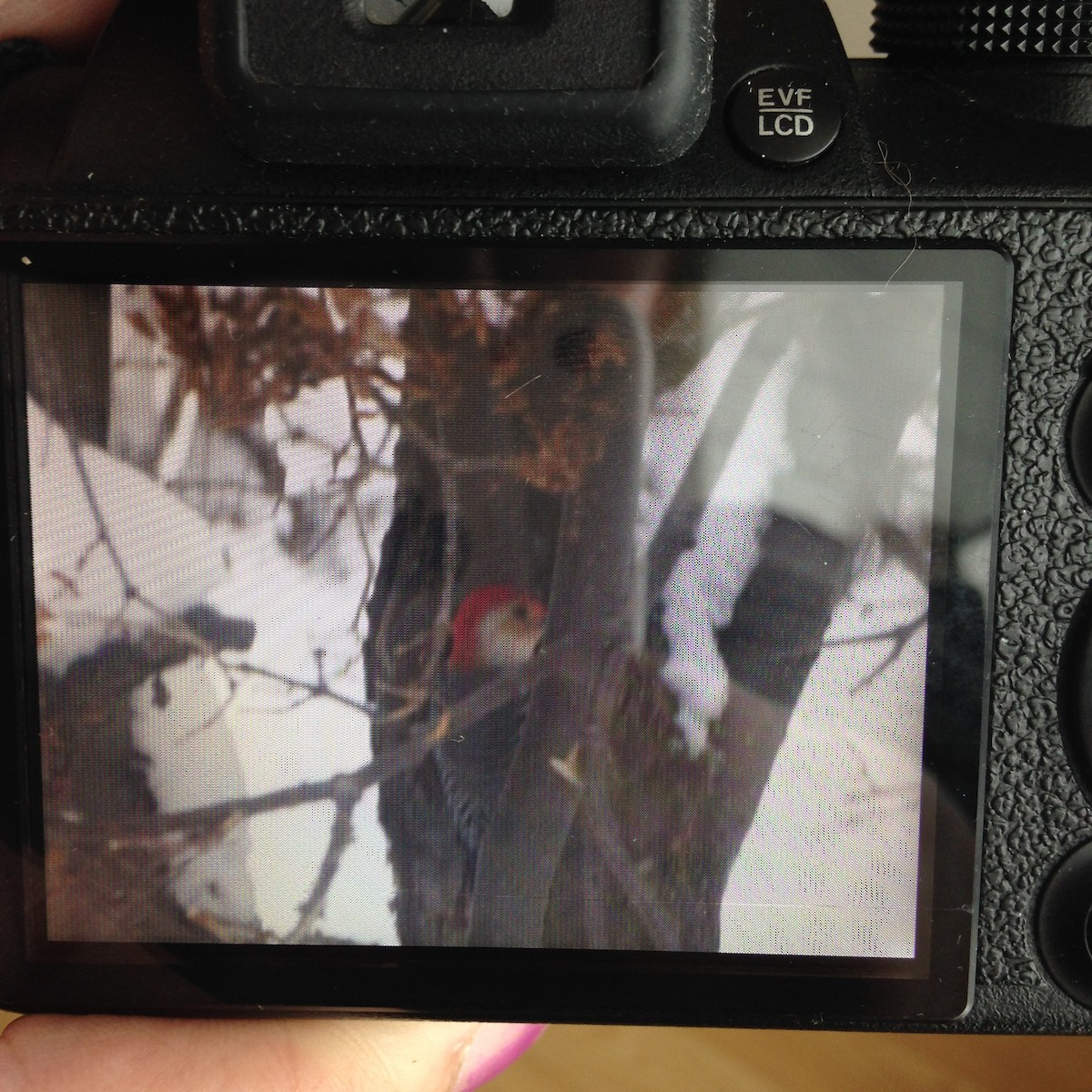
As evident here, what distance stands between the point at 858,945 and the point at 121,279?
0.29 m

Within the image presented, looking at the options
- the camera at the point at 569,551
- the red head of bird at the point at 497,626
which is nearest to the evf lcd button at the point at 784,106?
the camera at the point at 569,551

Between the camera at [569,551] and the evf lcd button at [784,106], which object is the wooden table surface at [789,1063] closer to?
the camera at [569,551]

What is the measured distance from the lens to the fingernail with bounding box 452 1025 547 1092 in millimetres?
353

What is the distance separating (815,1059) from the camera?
0.46 meters

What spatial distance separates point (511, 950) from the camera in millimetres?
299

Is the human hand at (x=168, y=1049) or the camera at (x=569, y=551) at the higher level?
the camera at (x=569, y=551)

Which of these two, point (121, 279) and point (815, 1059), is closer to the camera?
point (121, 279)

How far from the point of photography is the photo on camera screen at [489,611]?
28 centimetres

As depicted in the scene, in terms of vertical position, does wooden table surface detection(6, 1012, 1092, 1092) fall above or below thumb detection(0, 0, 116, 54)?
below

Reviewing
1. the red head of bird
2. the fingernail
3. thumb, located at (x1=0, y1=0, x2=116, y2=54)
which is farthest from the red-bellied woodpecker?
thumb, located at (x1=0, y1=0, x2=116, y2=54)

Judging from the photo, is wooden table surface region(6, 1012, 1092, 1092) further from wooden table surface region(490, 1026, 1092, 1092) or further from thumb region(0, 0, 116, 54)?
thumb region(0, 0, 116, 54)

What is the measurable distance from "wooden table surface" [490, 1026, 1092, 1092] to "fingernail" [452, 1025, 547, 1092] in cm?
11

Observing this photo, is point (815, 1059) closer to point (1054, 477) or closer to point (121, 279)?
point (1054, 477)

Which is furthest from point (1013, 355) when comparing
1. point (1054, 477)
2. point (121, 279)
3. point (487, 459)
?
point (121, 279)
